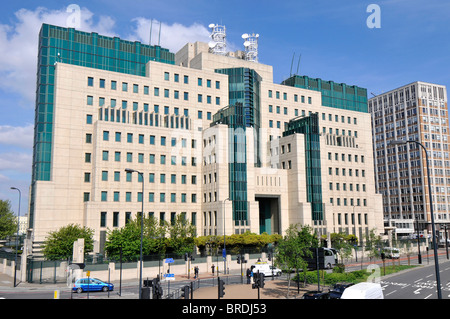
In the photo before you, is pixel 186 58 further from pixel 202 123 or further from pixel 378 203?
pixel 378 203

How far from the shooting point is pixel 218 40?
3787 inches

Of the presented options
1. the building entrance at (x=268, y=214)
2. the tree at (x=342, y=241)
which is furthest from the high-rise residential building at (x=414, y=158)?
the building entrance at (x=268, y=214)

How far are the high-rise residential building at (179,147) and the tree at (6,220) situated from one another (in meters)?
31.8

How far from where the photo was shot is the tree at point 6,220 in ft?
325

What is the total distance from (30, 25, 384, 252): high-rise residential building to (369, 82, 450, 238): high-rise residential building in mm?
48336

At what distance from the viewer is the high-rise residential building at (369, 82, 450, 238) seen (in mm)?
135250

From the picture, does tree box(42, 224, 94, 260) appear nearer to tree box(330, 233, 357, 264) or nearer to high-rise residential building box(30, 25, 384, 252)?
high-rise residential building box(30, 25, 384, 252)

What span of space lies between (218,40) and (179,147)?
109ft

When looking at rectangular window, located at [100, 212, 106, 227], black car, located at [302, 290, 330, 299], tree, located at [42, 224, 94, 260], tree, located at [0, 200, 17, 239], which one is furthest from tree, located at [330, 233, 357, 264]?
tree, located at [0, 200, 17, 239]

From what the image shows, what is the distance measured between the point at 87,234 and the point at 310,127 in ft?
172

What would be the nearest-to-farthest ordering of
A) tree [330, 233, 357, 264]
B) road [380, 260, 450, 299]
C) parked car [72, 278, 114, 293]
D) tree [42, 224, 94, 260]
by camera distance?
road [380, 260, 450, 299] → parked car [72, 278, 114, 293] → tree [42, 224, 94, 260] → tree [330, 233, 357, 264]

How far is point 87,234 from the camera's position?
190ft

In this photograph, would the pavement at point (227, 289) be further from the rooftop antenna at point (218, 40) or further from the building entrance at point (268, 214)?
the rooftop antenna at point (218, 40)

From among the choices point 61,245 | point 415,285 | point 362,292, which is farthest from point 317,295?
point 61,245
